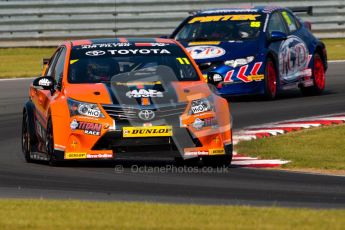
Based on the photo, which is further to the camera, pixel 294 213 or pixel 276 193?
pixel 276 193

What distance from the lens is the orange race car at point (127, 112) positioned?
39.2 ft

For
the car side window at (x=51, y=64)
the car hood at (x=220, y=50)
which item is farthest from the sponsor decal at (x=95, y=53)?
the car hood at (x=220, y=50)

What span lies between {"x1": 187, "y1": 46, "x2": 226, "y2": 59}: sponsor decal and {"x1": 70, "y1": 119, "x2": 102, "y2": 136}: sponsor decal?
23.3ft

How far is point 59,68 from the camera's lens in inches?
527

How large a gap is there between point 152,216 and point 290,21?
12.7 meters

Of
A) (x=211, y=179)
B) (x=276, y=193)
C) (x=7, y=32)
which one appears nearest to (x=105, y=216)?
(x=276, y=193)

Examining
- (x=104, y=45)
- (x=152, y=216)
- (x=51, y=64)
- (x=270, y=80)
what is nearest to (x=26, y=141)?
(x=51, y=64)

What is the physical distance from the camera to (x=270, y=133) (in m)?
15.2

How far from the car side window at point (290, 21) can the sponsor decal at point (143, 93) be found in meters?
8.56

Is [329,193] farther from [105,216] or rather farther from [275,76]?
[275,76]

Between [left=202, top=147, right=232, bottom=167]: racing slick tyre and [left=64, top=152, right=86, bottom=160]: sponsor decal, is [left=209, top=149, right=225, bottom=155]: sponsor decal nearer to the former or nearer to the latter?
[left=202, top=147, right=232, bottom=167]: racing slick tyre

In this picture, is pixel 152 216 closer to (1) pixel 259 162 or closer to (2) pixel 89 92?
(2) pixel 89 92

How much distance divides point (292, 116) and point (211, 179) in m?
6.33

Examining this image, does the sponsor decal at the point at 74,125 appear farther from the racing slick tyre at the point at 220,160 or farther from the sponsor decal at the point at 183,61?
the sponsor decal at the point at 183,61
